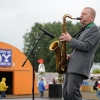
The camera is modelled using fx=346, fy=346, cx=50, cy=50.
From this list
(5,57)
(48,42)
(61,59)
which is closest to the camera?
(61,59)

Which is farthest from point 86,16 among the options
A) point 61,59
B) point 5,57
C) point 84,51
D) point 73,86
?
point 5,57

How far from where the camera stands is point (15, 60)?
3027 centimetres

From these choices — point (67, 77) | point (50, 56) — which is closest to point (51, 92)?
point (67, 77)

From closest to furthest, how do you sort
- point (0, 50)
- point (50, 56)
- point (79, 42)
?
point (79, 42) → point (0, 50) → point (50, 56)

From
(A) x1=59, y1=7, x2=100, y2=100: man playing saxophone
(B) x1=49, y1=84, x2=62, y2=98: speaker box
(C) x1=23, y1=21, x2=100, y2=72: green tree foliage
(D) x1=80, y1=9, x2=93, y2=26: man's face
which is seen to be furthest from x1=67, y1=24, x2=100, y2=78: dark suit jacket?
(C) x1=23, y1=21, x2=100, y2=72: green tree foliage

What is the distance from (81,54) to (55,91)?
20265mm

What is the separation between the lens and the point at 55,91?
82.9ft

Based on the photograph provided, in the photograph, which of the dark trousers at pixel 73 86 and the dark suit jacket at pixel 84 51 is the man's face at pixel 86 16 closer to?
the dark suit jacket at pixel 84 51

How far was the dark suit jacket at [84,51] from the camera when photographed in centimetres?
518

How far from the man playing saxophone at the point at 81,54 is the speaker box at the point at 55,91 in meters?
19.7

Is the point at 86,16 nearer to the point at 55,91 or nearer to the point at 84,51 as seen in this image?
the point at 84,51

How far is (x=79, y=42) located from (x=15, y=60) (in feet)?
83.1

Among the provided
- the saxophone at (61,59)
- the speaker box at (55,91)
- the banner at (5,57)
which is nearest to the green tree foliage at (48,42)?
the banner at (5,57)

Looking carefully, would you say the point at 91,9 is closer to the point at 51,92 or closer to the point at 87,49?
the point at 87,49
